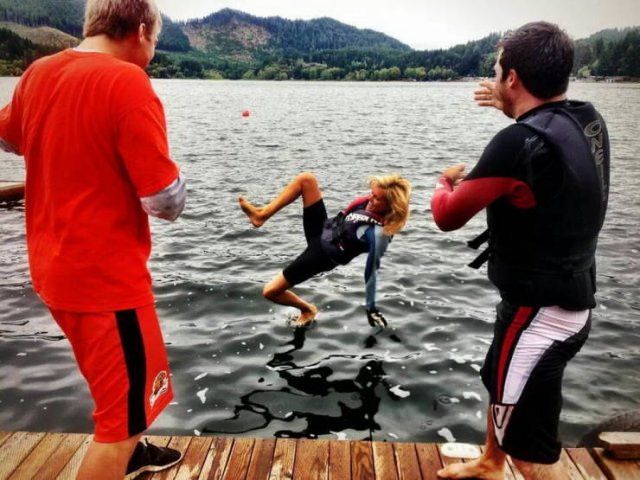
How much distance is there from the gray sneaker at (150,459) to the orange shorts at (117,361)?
119cm

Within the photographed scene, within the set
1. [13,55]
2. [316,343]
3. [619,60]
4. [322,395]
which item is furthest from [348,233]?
[619,60]

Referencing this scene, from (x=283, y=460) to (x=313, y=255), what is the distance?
3.27 meters

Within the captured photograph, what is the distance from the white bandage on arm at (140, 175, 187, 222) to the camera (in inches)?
93.5

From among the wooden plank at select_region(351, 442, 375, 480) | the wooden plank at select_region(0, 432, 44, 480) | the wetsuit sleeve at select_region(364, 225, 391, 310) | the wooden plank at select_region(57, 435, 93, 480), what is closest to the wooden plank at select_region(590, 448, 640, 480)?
the wooden plank at select_region(351, 442, 375, 480)

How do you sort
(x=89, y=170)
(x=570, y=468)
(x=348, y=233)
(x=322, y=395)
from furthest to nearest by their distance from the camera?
(x=348, y=233)
(x=322, y=395)
(x=570, y=468)
(x=89, y=170)

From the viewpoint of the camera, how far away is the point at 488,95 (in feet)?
9.91

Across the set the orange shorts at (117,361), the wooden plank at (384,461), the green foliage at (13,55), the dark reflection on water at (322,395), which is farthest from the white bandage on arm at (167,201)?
the green foliage at (13,55)

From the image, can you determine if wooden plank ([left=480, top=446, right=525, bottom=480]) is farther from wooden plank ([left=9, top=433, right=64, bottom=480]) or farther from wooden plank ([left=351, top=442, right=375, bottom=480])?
wooden plank ([left=9, top=433, right=64, bottom=480])

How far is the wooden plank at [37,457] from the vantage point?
11.8 feet

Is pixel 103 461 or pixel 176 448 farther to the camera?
pixel 176 448

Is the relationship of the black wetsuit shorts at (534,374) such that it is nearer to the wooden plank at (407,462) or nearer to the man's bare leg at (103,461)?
the wooden plank at (407,462)

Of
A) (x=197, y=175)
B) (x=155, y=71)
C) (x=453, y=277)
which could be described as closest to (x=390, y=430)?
(x=453, y=277)

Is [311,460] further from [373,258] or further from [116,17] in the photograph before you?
[116,17]

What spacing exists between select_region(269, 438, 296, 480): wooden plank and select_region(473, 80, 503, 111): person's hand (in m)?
2.91
